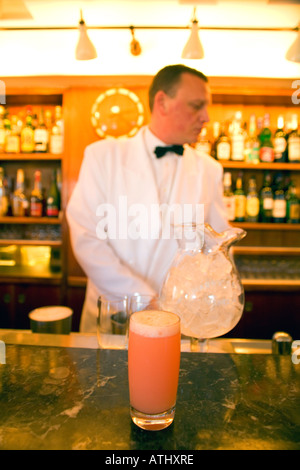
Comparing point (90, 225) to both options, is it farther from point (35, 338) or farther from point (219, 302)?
point (219, 302)

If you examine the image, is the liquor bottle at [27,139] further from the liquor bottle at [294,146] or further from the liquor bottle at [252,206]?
the liquor bottle at [294,146]

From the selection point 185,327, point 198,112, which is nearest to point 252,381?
point 185,327

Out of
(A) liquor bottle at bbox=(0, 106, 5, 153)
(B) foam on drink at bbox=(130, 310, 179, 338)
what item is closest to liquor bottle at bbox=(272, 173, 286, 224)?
(A) liquor bottle at bbox=(0, 106, 5, 153)

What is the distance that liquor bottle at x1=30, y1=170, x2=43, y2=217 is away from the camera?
3.21m

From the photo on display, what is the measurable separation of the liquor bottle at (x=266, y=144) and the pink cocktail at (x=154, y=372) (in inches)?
106

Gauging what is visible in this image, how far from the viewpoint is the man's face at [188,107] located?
1.83 meters

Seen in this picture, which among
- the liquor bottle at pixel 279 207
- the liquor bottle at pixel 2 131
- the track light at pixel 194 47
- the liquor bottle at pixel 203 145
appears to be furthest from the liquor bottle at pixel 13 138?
the liquor bottle at pixel 279 207

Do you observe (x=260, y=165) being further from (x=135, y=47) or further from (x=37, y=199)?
(x=37, y=199)

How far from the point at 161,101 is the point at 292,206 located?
1750 mm

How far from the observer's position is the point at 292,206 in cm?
312

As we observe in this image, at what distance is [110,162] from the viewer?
201 centimetres

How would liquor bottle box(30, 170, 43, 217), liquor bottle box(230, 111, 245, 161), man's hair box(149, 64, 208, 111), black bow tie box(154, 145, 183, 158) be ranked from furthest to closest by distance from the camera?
1. liquor bottle box(30, 170, 43, 217)
2. liquor bottle box(230, 111, 245, 161)
3. black bow tie box(154, 145, 183, 158)
4. man's hair box(149, 64, 208, 111)

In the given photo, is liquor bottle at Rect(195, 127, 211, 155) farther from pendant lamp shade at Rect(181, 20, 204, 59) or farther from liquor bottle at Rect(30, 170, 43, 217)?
liquor bottle at Rect(30, 170, 43, 217)

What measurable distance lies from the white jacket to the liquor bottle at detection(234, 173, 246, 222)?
1002mm
